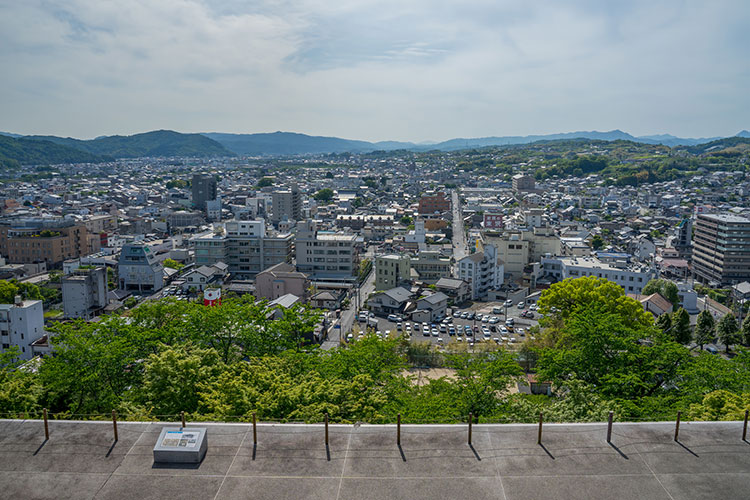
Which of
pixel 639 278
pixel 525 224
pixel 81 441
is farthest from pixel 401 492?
pixel 525 224

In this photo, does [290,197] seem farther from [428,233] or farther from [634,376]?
[634,376]

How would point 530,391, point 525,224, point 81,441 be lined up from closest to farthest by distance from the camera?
1. point 81,441
2. point 530,391
3. point 525,224

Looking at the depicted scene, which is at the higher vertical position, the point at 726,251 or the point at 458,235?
the point at 726,251

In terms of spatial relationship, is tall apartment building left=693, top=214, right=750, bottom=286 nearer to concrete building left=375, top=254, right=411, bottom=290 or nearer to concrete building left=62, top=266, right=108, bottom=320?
concrete building left=375, top=254, right=411, bottom=290

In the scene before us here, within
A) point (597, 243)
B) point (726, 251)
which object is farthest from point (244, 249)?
point (726, 251)

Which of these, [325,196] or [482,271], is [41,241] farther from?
[325,196]

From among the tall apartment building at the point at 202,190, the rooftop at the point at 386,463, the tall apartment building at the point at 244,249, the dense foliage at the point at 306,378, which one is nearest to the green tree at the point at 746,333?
the dense foliage at the point at 306,378
